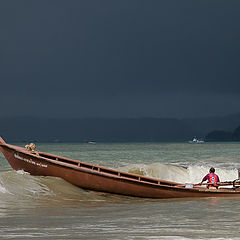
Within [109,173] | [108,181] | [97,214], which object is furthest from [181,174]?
[97,214]

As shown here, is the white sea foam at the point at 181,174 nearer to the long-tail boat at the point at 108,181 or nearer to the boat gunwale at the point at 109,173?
the boat gunwale at the point at 109,173

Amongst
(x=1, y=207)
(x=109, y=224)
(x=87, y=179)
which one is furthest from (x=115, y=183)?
(x=109, y=224)

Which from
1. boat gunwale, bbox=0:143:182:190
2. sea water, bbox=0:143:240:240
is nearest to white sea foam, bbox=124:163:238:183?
boat gunwale, bbox=0:143:182:190

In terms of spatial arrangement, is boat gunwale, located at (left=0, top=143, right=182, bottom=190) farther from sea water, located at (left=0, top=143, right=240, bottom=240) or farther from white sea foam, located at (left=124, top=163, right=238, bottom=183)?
white sea foam, located at (left=124, top=163, right=238, bottom=183)

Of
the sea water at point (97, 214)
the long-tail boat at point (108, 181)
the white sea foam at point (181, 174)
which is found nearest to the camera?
the sea water at point (97, 214)

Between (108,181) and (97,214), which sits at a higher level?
(108,181)

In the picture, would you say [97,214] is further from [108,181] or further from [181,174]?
[181,174]

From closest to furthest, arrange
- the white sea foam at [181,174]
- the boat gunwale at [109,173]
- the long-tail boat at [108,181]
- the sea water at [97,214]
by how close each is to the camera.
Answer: the sea water at [97,214] < the long-tail boat at [108,181] < the boat gunwale at [109,173] < the white sea foam at [181,174]

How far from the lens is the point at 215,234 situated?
452 inches

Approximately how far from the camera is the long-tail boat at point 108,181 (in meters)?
19.1

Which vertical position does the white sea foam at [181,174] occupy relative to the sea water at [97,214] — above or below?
above

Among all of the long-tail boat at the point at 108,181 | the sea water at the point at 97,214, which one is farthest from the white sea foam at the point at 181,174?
the sea water at the point at 97,214

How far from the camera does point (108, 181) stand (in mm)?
19719

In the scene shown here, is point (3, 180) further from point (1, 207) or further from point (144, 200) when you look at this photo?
point (144, 200)
